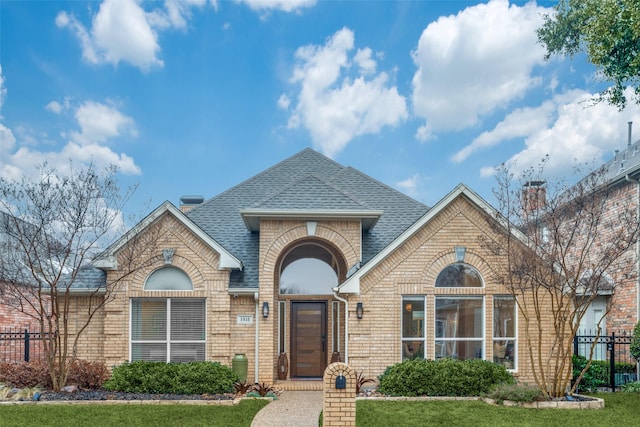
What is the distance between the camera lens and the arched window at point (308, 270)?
55.2 ft

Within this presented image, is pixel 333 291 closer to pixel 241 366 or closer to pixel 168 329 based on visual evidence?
pixel 241 366

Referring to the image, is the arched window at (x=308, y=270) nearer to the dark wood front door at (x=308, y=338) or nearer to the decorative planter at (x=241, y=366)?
the dark wood front door at (x=308, y=338)

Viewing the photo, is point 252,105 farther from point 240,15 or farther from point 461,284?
point 461,284

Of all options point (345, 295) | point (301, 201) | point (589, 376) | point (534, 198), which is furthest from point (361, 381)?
point (589, 376)

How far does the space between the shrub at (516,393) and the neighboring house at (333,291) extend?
1977 mm

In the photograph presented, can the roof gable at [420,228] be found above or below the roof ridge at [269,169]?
below

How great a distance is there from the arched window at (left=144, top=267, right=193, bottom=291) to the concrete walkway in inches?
160

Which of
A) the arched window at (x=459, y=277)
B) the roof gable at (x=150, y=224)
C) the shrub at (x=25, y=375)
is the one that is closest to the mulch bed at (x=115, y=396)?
the shrub at (x=25, y=375)

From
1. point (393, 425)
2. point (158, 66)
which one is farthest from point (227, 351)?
point (158, 66)

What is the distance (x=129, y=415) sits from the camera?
11.1 m

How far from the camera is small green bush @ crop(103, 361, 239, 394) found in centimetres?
1345

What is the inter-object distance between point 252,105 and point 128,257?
6519 mm

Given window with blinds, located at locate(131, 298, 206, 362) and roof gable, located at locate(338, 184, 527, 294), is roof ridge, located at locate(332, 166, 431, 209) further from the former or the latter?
window with blinds, located at locate(131, 298, 206, 362)

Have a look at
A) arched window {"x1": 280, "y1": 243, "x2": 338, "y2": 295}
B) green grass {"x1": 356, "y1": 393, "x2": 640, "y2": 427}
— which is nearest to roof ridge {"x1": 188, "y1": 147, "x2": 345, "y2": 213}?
arched window {"x1": 280, "y1": 243, "x2": 338, "y2": 295}
